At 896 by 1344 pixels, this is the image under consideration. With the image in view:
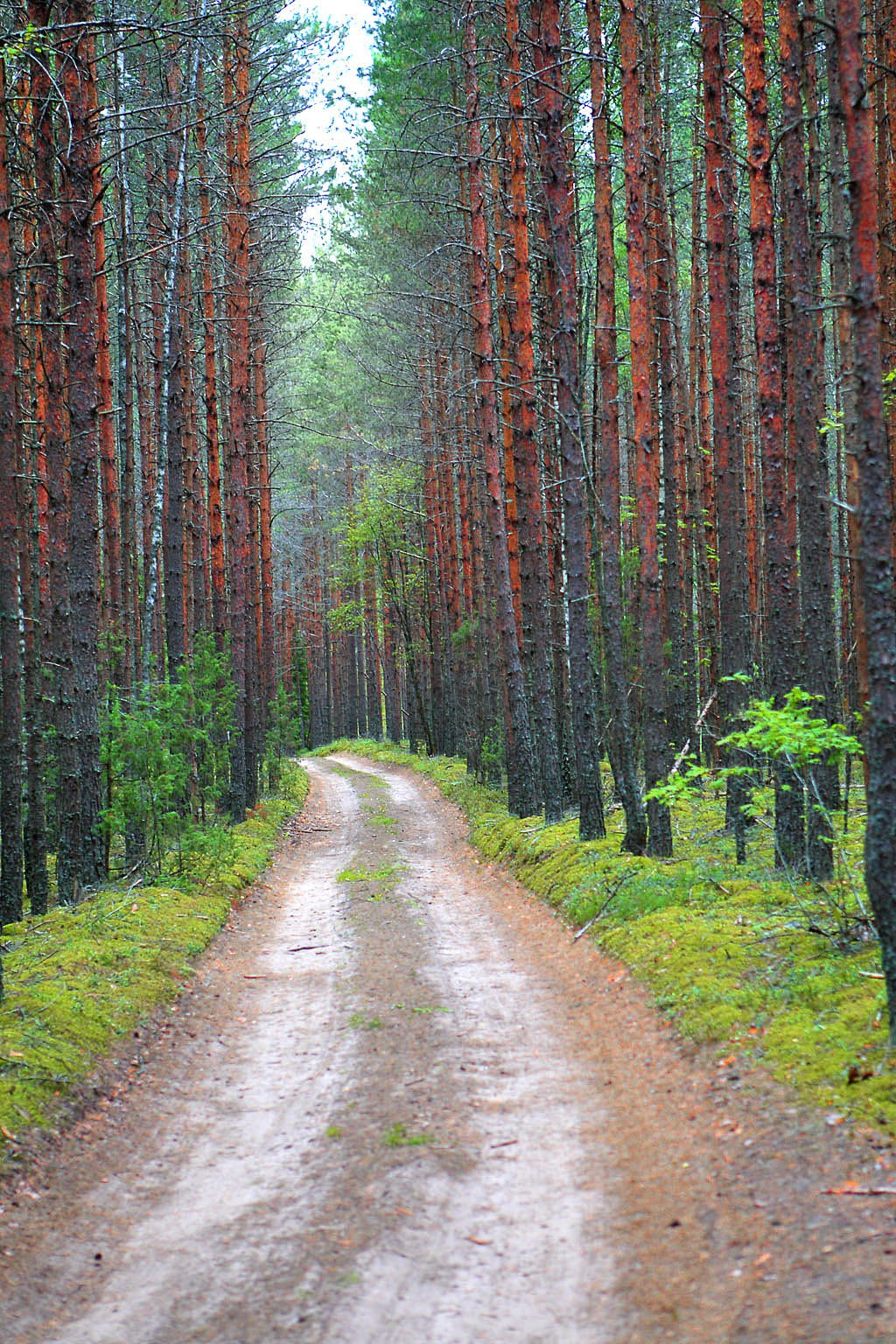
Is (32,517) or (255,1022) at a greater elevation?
(32,517)

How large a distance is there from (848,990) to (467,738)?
20.7 metres

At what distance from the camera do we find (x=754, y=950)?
7.31 meters

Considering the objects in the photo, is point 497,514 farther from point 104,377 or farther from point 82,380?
point 82,380

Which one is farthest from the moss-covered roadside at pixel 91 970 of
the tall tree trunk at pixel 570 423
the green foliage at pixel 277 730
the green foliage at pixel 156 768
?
the green foliage at pixel 277 730

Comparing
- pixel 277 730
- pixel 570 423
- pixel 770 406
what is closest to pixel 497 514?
pixel 570 423

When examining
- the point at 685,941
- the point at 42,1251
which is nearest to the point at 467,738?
the point at 685,941

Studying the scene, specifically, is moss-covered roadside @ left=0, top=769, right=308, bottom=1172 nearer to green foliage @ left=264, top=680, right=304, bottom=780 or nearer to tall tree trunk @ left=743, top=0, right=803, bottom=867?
tall tree trunk @ left=743, top=0, right=803, bottom=867

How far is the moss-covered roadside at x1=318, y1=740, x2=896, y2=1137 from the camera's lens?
5.36 metres

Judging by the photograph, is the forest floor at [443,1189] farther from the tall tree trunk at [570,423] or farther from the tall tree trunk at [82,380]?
the tall tree trunk at [570,423]

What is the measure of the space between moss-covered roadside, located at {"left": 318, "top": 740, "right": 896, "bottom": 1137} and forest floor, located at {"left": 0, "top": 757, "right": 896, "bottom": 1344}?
0.77 feet

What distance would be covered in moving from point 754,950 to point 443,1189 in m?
3.42

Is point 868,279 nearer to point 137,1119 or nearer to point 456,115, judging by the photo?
point 137,1119

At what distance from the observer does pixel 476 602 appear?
2489 centimetres

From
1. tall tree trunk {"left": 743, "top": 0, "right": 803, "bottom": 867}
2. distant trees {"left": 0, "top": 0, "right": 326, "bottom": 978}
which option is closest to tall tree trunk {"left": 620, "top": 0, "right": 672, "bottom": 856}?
tall tree trunk {"left": 743, "top": 0, "right": 803, "bottom": 867}
